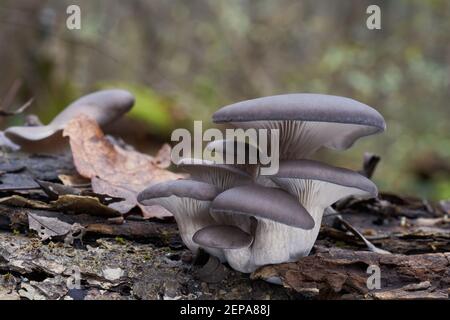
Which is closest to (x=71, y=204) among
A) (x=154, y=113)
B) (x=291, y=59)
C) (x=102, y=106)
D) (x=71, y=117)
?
(x=71, y=117)

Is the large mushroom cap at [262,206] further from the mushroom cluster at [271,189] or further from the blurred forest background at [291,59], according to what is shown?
the blurred forest background at [291,59]

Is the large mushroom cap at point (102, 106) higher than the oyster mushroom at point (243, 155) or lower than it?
higher

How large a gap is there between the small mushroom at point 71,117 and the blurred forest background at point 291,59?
16.3 ft

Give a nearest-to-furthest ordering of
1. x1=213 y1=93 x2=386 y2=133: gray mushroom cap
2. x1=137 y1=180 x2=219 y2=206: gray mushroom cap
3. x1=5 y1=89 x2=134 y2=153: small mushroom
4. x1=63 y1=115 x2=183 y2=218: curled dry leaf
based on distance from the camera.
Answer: x1=213 y1=93 x2=386 y2=133: gray mushroom cap < x1=137 y1=180 x2=219 y2=206: gray mushroom cap < x1=63 y1=115 x2=183 y2=218: curled dry leaf < x1=5 y1=89 x2=134 y2=153: small mushroom

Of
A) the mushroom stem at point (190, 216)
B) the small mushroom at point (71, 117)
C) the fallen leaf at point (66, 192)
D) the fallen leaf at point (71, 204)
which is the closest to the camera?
the mushroom stem at point (190, 216)

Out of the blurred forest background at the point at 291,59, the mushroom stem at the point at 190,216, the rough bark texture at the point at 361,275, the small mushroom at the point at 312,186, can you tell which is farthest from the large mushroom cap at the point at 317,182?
the blurred forest background at the point at 291,59

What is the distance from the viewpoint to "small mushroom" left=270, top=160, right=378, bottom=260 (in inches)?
74.0

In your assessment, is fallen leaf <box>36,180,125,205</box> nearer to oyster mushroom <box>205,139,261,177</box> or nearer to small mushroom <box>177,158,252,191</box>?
small mushroom <box>177,158,252,191</box>

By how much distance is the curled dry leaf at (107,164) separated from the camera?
9.06ft

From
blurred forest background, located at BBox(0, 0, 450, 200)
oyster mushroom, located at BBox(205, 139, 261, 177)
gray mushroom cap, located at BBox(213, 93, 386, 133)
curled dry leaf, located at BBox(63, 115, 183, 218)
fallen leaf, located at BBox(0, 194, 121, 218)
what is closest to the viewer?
gray mushroom cap, located at BBox(213, 93, 386, 133)

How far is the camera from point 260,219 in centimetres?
198

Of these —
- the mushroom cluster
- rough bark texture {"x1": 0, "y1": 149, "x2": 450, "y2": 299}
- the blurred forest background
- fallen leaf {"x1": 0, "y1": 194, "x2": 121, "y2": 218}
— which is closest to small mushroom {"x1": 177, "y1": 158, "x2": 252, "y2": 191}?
the mushroom cluster

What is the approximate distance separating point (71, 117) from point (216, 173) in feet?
5.19

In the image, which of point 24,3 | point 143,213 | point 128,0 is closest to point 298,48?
point 128,0
